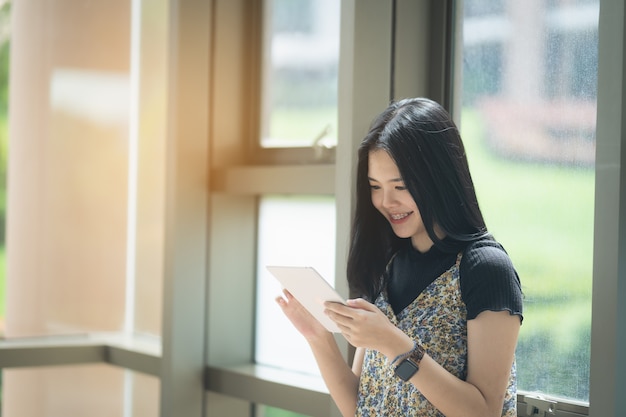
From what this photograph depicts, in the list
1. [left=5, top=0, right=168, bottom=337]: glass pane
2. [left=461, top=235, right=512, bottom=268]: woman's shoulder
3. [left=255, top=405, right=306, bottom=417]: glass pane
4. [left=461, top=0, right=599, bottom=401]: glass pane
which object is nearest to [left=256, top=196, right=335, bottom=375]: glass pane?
[left=255, top=405, right=306, bottom=417]: glass pane

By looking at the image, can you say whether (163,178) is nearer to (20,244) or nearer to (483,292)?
(20,244)

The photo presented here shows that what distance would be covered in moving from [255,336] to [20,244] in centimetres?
99

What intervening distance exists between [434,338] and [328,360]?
32cm

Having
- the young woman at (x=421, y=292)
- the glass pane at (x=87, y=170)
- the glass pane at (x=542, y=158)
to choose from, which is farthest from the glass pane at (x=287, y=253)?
the young woman at (x=421, y=292)

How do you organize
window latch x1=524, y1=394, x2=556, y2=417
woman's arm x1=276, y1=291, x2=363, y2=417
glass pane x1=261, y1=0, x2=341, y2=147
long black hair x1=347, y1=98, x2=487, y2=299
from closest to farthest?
long black hair x1=347, y1=98, x2=487, y2=299
woman's arm x1=276, y1=291, x2=363, y2=417
window latch x1=524, y1=394, x2=556, y2=417
glass pane x1=261, y1=0, x2=341, y2=147

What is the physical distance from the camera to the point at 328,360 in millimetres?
1936

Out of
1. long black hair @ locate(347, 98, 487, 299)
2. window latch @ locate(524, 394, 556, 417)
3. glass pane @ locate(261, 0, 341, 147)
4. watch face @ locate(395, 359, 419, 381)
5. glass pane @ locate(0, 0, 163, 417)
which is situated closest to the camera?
watch face @ locate(395, 359, 419, 381)

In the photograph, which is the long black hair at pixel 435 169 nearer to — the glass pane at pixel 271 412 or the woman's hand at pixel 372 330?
the woman's hand at pixel 372 330

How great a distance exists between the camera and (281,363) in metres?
2.91

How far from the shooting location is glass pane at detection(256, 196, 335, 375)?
2.75 metres

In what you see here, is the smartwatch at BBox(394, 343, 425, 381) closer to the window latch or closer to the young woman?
the young woman

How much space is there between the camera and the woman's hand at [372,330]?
1.61m

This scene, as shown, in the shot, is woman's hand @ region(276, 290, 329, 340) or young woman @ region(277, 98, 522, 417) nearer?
young woman @ region(277, 98, 522, 417)

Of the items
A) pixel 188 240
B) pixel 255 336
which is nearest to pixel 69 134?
pixel 188 240
